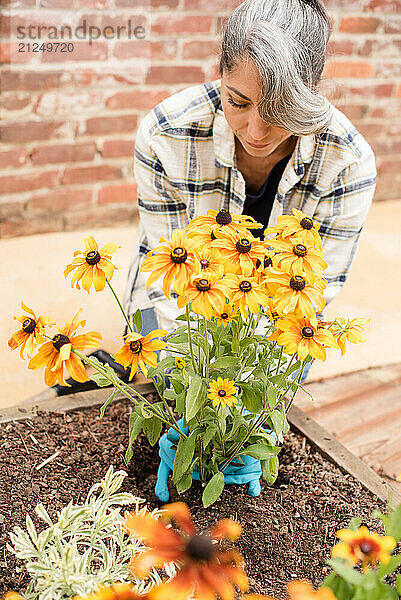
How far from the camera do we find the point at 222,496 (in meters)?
1.25

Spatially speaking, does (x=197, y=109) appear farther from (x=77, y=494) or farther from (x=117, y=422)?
(x=77, y=494)

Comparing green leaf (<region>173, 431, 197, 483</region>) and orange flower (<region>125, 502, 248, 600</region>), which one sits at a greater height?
orange flower (<region>125, 502, 248, 600</region>)

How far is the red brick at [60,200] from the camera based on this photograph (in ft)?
8.74

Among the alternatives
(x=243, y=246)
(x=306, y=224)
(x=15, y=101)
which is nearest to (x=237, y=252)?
(x=243, y=246)

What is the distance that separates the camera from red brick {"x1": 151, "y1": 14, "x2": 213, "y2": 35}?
2.61 meters

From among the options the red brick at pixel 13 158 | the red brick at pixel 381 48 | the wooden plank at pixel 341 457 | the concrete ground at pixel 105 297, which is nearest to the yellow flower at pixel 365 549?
the wooden plank at pixel 341 457

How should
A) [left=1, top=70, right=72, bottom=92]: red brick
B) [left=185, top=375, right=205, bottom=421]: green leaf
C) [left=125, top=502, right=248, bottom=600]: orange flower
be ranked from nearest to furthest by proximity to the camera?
[left=125, top=502, right=248, bottom=600]: orange flower < [left=185, top=375, right=205, bottom=421]: green leaf < [left=1, top=70, right=72, bottom=92]: red brick

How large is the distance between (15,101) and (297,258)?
Result: 1.86 m

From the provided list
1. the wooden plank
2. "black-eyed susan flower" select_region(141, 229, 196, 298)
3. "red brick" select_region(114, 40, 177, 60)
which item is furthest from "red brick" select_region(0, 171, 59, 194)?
"black-eyed susan flower" select_region(141, 229, 196, 298)

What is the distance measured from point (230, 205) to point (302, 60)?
488mm

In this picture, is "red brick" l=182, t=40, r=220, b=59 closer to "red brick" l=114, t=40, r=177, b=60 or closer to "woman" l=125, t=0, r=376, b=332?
"red brick" l=114, t=40, r=177, b=60

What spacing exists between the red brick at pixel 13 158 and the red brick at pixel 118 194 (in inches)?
13.6

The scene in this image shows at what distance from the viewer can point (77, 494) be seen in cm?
122

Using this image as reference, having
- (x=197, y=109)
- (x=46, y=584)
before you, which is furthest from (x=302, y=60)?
(x=46, y=584)
